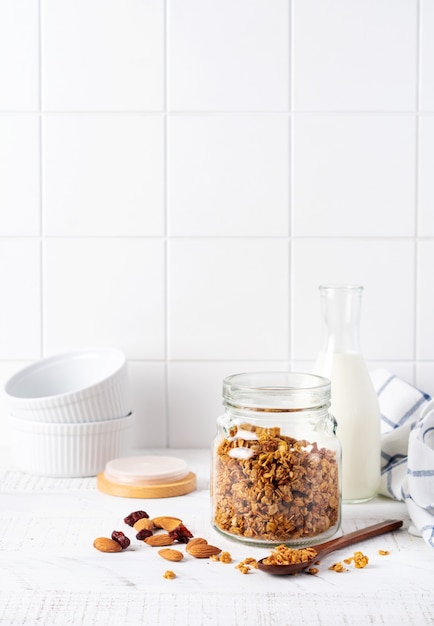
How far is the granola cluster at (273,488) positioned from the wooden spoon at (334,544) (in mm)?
23

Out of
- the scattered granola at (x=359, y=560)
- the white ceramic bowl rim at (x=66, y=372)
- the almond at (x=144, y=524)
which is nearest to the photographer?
the scattered granola at (x=359, y=560)

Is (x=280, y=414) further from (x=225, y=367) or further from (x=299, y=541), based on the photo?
(x=225, y=367)

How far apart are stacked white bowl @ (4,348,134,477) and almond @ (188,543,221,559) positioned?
36 centimetres

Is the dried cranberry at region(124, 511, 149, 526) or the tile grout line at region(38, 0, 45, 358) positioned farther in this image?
the tile grout line at region(38, 0, 45, 358)

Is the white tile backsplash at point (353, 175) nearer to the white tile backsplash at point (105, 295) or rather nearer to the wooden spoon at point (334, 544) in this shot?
the white tile backsplash at point (105, 295)

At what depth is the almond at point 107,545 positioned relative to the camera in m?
0.86

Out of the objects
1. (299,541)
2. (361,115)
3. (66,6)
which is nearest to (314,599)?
(299,541)

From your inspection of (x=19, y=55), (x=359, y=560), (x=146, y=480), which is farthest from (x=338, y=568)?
(x=19, y=55)

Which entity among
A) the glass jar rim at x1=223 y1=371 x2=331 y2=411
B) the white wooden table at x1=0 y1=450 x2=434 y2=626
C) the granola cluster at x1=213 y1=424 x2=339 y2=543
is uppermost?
the glass jar rim at x1=223 y1=371 x2=331 y2=411

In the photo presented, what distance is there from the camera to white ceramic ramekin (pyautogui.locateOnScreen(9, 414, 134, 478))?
1.16 m

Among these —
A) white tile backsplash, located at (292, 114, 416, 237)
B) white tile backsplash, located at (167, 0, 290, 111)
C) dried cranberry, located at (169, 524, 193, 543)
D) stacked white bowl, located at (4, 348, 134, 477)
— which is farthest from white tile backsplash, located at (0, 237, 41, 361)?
dried cranberry, located at (169, 524, 193, 543)

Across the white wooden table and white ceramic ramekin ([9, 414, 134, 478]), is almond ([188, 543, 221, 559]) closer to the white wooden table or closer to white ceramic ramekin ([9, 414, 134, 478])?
the white wooden table

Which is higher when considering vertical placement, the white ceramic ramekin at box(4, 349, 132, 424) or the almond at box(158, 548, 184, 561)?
the white ceramic ramekin at box(4, 349, 132, 424)

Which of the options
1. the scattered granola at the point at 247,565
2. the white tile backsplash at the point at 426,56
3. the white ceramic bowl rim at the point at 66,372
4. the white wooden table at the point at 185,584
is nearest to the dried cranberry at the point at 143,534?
the white wooden table at the point at 185,584
